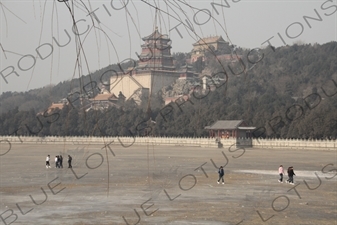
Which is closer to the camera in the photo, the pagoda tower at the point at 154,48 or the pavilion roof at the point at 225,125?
the pagoda tower at the point at 154,48

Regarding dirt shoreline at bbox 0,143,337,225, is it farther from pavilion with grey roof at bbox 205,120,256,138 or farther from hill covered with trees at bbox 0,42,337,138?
pavilion with grey roof at bbox 205,120,256,138

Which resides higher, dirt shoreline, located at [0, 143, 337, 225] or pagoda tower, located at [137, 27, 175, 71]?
pagoda tower, located at [137, 27, 175, 71]

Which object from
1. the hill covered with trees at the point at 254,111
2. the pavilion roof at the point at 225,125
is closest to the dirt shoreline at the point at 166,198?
the hill covered with trees at the point at 254,111

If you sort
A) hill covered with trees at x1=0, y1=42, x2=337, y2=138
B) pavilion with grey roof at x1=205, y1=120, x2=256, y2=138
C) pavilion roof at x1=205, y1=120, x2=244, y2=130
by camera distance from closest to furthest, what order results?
hill covered with trees at x1=0, y1=42, x2=337, y2=138, pavilion with grey roof at x1=205, y1=120, x2=256, y2=138, pavilion roof at x1=205, y1=120, x2=244, y2=130

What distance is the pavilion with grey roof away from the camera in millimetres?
74669

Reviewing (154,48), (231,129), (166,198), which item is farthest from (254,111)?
(154,48)

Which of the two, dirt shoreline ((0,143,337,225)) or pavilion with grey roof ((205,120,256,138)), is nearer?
dirt shoreline ((0,143,337,225))

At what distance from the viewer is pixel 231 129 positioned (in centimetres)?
7531

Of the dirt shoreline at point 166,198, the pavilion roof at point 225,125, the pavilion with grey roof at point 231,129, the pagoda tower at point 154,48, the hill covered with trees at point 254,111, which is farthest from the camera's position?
the pavilion roof at point 225,125

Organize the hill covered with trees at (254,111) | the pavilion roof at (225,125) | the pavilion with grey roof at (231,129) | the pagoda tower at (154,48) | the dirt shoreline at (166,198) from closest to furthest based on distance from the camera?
the pagoda tower at (154,48) → the dirt shoreline at (166,198) → the hill covered with trees at (254,111) → the pavilion with grey roof at (231,129) → the pavilion roof at (225,125)

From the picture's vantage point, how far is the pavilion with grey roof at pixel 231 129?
7467 cm

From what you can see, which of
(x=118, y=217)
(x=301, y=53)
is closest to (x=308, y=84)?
(x=301, y=53)

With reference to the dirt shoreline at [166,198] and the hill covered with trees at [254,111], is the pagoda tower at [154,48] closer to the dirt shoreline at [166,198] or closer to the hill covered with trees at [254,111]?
the dirt shoreline at [166,198]

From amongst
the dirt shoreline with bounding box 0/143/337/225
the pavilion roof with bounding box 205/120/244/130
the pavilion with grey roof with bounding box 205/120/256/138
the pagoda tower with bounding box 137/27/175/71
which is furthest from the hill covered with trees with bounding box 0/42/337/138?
the pagoda tower with bounding box 137/27/175/71
